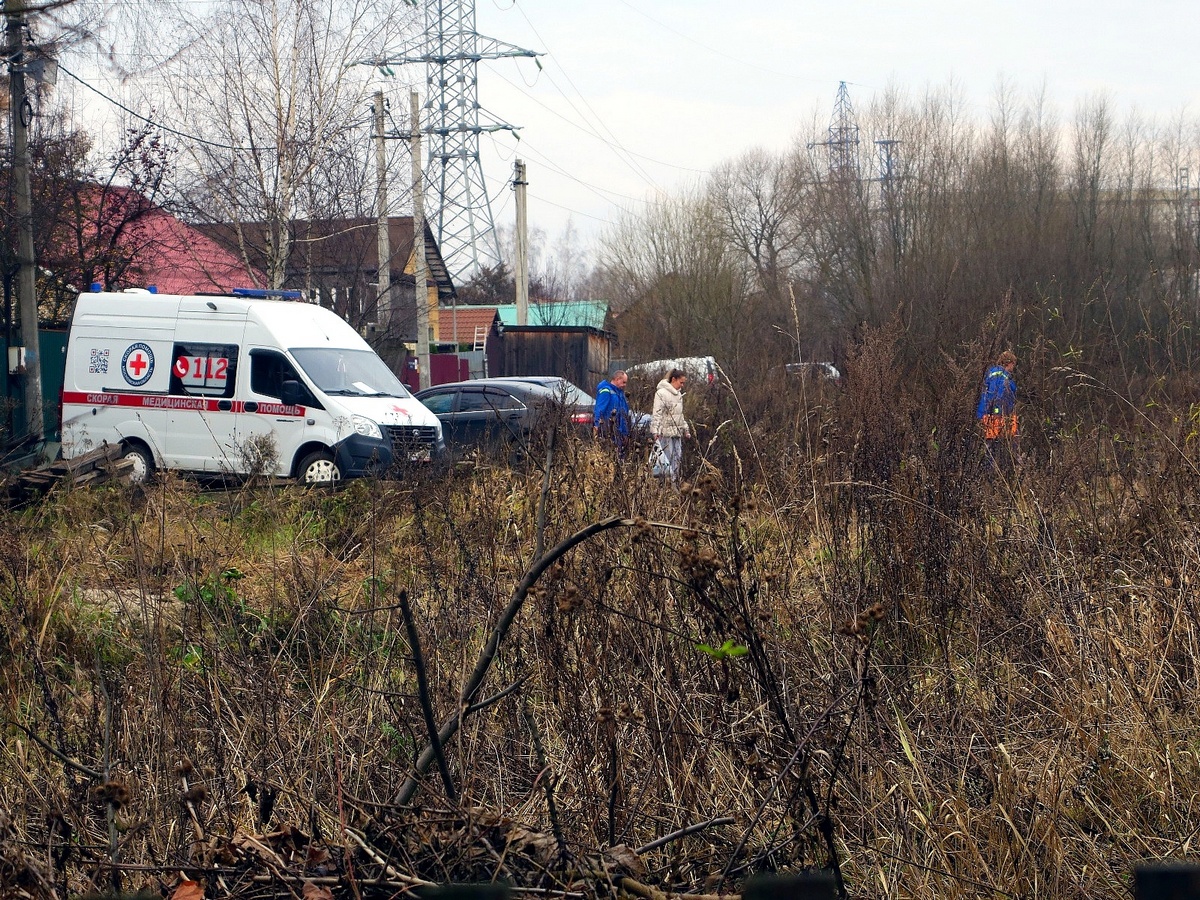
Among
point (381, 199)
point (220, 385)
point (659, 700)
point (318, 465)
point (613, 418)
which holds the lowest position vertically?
point (659, 700)

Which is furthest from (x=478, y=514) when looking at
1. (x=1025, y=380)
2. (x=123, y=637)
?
(x=1025, y=380)

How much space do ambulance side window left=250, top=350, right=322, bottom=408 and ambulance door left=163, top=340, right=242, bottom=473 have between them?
0.83ft

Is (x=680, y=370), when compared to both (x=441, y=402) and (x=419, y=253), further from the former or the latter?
(x=419, y=253)

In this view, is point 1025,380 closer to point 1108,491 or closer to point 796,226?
point 1108,491

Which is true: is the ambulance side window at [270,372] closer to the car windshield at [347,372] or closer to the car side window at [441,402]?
the car windshield at [347,372]

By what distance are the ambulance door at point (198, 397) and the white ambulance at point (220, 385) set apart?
0.01 meters

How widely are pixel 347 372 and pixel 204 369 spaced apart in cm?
166

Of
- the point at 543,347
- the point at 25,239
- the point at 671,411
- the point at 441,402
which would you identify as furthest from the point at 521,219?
the point at 671,411

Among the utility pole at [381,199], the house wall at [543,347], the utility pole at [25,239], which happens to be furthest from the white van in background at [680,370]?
the house wall at [543,347]

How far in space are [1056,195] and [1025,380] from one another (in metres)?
15.5

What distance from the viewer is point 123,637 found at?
16.0 feet

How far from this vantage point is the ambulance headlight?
39.3 ft

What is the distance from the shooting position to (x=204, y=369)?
12.7 m

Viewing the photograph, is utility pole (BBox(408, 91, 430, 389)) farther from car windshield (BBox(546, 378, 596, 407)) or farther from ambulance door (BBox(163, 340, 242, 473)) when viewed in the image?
car windshield (BBox(546, 378, 596, 407))
